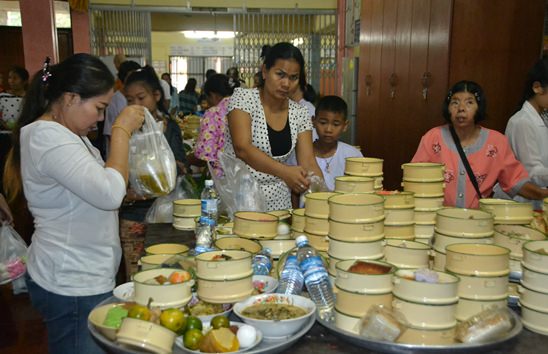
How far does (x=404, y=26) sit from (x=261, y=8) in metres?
4.30

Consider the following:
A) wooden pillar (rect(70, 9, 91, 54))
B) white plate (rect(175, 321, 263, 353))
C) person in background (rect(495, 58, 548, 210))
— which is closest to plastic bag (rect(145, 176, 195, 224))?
white plate (rect(175, 321, 263, 353))

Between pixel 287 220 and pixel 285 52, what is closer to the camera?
pixel 287 220

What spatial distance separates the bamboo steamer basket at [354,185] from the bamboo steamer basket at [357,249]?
354 mm

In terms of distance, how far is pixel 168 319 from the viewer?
1.20 m

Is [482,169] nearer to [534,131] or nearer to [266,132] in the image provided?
[534,131]

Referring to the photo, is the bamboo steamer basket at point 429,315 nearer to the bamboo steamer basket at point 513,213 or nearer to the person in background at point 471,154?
the bamboo steamer basket at point 513,213

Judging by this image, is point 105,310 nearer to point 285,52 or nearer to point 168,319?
point 168,319

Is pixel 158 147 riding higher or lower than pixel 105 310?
higher

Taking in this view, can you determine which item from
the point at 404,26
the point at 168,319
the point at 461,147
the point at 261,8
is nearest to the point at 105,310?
the point at 168,319

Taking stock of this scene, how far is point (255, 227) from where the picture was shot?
70.4 inches

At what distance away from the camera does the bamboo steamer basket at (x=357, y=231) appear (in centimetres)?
142

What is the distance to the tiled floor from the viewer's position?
295 centimetres

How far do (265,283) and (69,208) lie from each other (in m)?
0.67

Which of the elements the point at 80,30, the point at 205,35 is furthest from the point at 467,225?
the point at 205,35
